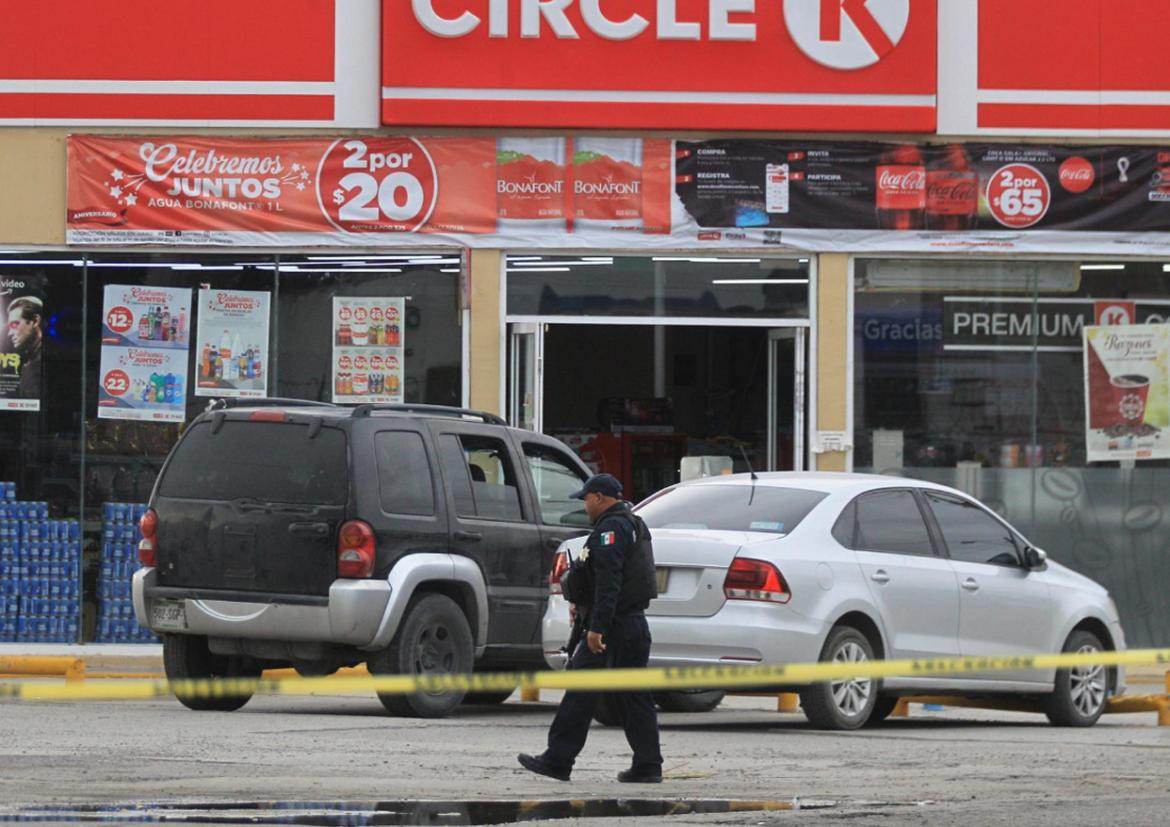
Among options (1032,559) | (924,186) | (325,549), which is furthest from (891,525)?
(924,186)

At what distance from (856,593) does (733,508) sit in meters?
0.98

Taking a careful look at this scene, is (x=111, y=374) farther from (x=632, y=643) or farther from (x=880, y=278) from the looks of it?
(x=632, y=643)

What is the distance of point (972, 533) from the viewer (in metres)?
14.6

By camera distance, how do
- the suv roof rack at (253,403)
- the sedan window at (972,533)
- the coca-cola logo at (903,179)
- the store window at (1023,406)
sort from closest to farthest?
the suv roof rack at (253,403) → the sedan window at (972,533) → the coca-cola logo at (903,179) → the store window at (1023,406)

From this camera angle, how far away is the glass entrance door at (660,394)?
20391mm

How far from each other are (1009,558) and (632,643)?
4888mm

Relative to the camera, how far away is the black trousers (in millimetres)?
10008

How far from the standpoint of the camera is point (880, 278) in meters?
20.5

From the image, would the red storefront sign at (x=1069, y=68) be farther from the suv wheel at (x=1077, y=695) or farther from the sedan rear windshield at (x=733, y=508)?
the sedan rear windshield at (x=733, y=508)

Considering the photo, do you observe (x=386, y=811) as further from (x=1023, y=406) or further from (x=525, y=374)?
(x=1023, y=406)

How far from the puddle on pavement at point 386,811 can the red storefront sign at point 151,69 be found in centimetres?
1196

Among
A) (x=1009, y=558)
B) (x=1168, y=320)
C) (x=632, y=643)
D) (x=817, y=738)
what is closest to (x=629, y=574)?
(x=632, y=643)

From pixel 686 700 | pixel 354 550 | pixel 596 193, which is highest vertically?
pixel 596 193

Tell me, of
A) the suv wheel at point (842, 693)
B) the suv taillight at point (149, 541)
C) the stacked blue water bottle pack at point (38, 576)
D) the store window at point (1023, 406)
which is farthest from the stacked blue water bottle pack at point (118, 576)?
the suv wheel at point (842, 693)
